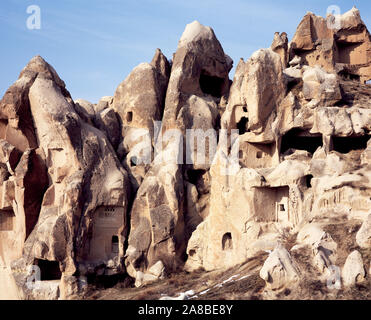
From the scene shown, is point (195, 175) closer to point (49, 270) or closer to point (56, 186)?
point (56, 186)

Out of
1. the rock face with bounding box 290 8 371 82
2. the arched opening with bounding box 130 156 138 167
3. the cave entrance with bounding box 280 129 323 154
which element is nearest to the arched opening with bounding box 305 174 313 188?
the cave entrance with bounding box 280 129 323 154

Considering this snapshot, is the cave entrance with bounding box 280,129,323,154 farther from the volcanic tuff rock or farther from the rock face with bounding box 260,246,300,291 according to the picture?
the rock face with bounding box 260,246,300,291

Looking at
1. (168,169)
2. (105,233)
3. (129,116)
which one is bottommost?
(105,233)

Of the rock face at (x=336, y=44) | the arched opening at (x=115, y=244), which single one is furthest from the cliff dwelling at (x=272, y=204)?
the rock face at (x=336, y=44)

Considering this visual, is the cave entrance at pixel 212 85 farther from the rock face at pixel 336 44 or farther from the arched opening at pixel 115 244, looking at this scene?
the arched opening at pixel 115 244

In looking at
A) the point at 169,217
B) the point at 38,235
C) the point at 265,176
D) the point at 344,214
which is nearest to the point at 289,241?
the point at 344,214

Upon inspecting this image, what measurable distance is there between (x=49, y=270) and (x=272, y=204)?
891 centimetres

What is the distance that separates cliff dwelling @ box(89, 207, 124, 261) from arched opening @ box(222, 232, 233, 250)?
410cm

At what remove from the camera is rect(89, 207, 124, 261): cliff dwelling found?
21047 millimetres

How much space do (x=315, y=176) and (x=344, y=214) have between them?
225cm

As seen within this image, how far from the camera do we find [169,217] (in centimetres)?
2092

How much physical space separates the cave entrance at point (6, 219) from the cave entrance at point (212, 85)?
10.3 meters

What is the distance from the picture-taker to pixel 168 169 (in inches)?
853

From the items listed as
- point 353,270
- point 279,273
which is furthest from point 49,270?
point 353,270
